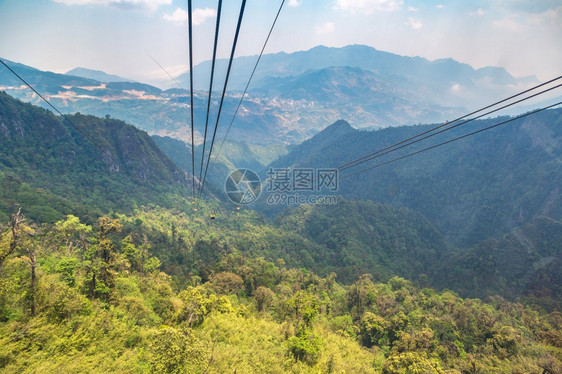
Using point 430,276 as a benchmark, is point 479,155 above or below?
above

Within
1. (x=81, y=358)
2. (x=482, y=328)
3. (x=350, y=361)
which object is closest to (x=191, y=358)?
(x=81, y=358)

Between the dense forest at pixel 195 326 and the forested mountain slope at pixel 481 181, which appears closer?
the dense forest at pixel 195 326

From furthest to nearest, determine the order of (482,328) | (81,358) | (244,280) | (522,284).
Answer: (522,284)
(244,280)
(482,328)
(81,358)

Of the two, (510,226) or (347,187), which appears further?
(347,187)

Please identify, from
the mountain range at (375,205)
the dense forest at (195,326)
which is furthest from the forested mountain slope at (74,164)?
the dense forest at (195,326)

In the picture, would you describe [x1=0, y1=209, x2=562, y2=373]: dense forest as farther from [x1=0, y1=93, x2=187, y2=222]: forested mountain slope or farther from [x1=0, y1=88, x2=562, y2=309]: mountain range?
[x1=0, y1=93, x2=187, y2=222]: forested mountain slope

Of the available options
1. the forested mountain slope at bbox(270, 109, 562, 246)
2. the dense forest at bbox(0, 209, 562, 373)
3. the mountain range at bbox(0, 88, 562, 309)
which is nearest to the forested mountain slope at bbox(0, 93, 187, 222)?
the mountain range at bbox(0, 88, 562, 309)

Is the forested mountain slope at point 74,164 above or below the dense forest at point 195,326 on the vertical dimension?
above

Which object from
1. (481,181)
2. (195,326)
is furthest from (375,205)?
(195,326)

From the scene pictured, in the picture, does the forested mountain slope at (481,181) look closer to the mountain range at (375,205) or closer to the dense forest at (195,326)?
the mountain range at (375,205)

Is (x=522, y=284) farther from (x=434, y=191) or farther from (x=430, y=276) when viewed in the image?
(x=434, y=191)

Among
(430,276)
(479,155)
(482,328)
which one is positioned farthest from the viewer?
(479,155)
